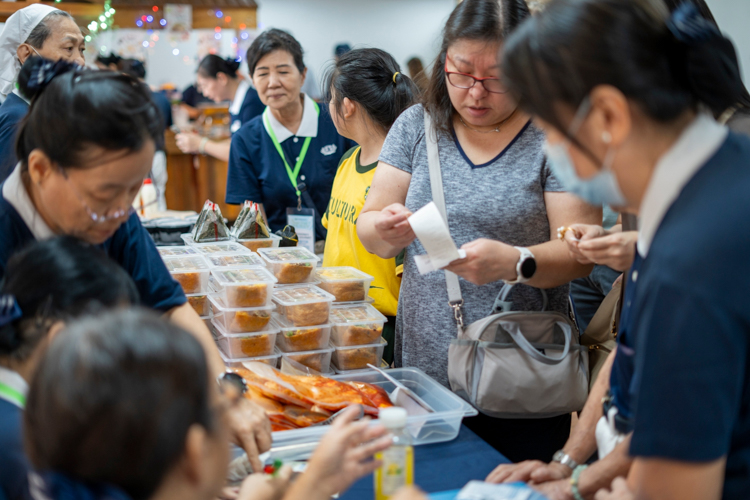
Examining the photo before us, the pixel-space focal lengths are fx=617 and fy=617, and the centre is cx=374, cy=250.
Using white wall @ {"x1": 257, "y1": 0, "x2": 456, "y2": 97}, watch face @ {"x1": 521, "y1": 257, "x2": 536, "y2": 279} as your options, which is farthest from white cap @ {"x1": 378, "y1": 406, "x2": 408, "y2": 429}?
white wall @ {"x1": 257, "y1": 0, "x2": 456, "y2": 97}

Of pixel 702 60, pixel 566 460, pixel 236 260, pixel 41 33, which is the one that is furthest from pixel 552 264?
pixel 41 33

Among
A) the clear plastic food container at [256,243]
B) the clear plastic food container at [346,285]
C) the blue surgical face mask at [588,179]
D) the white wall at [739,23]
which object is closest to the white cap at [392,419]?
the blue surgical face mask at [588,179]

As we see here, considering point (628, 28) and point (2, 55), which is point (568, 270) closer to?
point (628, 28)

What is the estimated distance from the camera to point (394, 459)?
1128 millimetres

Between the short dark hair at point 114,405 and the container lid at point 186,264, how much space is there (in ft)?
4.16

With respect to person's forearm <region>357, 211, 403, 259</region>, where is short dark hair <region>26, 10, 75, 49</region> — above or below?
above

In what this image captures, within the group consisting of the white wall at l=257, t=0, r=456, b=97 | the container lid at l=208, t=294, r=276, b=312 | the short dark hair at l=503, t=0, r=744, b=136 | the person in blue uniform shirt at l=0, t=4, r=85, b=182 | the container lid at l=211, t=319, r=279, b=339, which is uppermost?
the white wall at l=257, t=0, r=456, b=97

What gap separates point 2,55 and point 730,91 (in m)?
2.80

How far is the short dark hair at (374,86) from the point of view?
250cm

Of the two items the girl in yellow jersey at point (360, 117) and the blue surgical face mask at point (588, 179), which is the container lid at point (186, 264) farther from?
the blue surgical face mask at point (588, 179)

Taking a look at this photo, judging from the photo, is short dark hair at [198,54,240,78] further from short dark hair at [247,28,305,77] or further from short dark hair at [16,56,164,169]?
short dark hair at [16,56,164,169]

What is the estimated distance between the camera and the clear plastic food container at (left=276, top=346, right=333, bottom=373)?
191 cm

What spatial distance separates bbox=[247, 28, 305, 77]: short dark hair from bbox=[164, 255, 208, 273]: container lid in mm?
1562

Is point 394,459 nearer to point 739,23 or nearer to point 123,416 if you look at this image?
point 123,416
